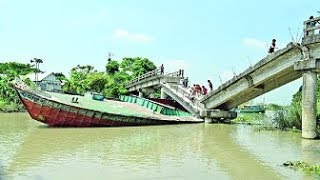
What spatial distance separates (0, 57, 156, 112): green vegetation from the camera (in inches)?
1884

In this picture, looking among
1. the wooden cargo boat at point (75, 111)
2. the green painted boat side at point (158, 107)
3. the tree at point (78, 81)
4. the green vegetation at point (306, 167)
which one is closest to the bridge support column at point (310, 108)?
the green vegetation at point (306, 167)

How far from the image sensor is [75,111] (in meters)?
23.2

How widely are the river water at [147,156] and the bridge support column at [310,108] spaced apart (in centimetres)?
67

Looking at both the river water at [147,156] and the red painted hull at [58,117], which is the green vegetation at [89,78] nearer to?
the red painted hull at [58,117]

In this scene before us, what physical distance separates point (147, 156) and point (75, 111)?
34.9 feet

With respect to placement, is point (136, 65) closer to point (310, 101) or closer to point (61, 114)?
point (61, 114)

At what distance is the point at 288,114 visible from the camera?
2350 cm

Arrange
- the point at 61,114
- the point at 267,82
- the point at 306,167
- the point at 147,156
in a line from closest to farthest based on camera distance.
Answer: the point at 306,167
the point at 147,156
the point at 61,114
the point at 267,82

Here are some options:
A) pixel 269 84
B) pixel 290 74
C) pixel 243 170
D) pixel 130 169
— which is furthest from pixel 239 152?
pixel 269 84

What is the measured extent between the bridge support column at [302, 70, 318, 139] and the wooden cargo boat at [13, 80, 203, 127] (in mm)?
10374

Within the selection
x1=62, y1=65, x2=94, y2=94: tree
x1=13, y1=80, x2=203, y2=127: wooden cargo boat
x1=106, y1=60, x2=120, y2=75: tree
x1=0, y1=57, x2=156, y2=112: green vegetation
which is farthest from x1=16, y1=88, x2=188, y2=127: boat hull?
x1=106, y1=60, x2=120, y2=75: tree

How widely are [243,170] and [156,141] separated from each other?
274 inches

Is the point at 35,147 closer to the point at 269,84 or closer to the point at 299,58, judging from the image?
the point at 299,58

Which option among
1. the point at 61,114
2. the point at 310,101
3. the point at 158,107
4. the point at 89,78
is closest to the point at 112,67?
the point at 89,78
